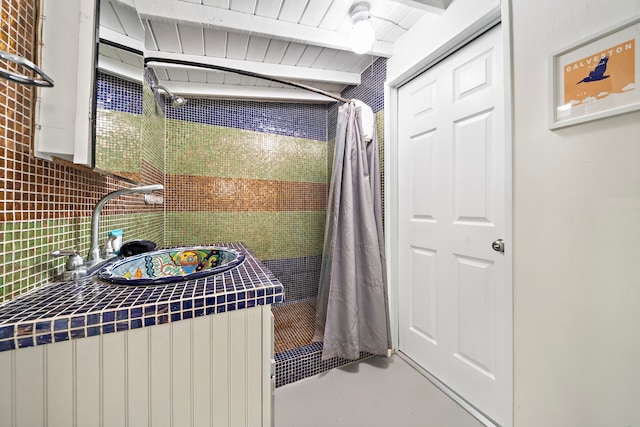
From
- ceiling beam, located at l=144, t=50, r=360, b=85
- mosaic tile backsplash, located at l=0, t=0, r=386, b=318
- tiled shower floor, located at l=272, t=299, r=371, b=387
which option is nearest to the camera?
mosaic tile backsplash, located at l=0, t=0, r=386, b=318

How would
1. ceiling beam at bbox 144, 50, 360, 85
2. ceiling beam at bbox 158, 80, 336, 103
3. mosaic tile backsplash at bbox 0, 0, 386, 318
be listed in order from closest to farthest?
mosaic tile backsplash at bbox 0, 0, 386, 318 < ceiling beam at bbox 144, 50, 360, 85 < ceiling beam at bbox 158, 80, 336, 103

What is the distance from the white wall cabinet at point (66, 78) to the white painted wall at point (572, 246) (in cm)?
158

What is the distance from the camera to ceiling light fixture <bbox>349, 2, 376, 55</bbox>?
51.0 inches

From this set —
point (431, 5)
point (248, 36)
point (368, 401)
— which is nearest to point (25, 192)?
point (248, 36)

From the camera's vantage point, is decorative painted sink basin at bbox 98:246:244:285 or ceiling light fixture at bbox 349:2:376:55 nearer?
decorative painted sink basin at bbox 98:246:244:285

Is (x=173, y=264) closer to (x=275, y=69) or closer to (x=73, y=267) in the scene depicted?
(x=73, y=267)

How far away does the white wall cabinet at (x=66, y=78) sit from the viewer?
0.68 meters

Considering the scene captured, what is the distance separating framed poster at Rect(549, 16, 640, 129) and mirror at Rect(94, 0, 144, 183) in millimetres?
1629

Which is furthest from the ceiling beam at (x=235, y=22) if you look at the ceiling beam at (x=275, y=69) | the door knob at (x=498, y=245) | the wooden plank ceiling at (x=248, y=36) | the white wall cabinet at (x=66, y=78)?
the door knob at (x=498, y=245)

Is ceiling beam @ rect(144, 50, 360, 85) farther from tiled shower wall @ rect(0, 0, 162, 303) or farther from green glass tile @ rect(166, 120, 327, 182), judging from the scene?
tiled shower wall @ rect(0, 0, 162, 303)

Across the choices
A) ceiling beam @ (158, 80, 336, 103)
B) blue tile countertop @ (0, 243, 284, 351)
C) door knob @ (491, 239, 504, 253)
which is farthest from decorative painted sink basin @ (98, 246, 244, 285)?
ceiling beam @ (158, 80, 336, 103)

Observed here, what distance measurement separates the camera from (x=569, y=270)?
0.85 metres

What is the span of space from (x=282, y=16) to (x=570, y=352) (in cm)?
207

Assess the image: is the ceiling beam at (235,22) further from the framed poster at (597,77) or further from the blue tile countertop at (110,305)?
the blue tile countertop at (110,305)
